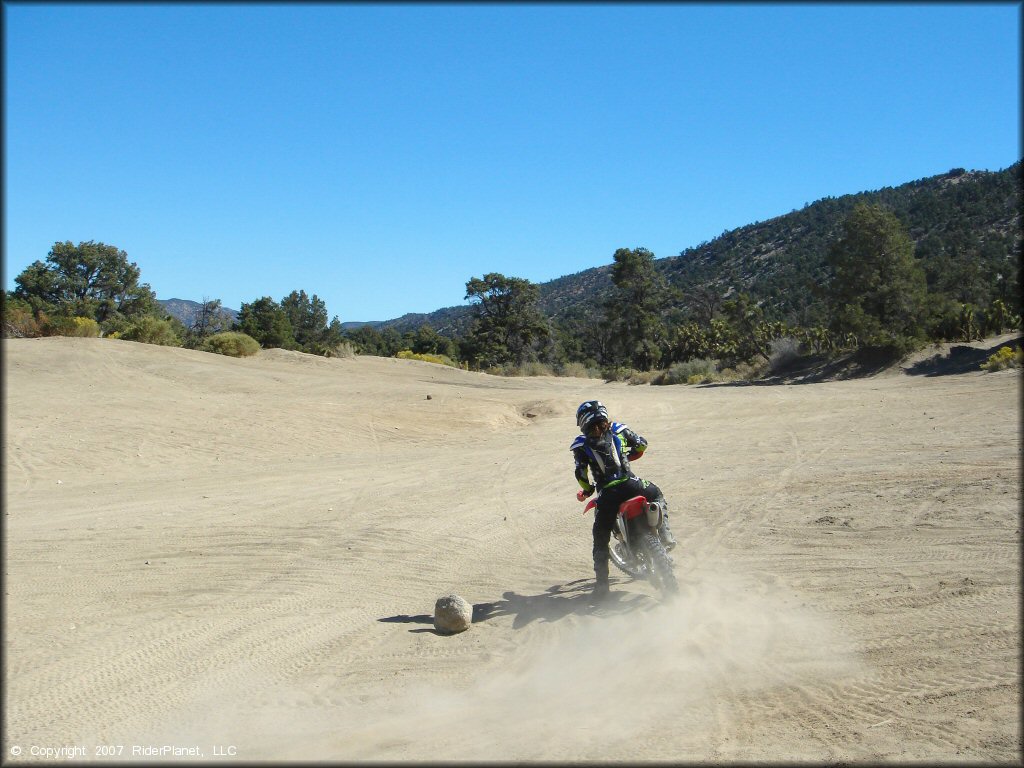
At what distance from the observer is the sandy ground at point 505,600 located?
4.55m

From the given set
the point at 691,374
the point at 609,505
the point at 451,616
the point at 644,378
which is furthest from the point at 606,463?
the point at 644,378

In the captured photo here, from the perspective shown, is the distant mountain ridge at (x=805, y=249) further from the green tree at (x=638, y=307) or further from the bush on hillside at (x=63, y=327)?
the bush on hillside at (x=63, y=327)

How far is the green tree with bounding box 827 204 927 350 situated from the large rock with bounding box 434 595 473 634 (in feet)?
84.5

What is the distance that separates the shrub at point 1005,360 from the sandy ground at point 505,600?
5.23 m

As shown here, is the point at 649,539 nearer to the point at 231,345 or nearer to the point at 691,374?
the point at 691,374

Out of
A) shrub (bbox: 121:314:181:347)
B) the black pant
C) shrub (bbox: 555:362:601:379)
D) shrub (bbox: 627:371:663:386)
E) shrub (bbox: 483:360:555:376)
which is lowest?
the black pant

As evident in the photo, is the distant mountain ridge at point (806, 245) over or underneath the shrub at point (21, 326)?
over

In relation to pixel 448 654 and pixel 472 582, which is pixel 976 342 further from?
pixel 448 654

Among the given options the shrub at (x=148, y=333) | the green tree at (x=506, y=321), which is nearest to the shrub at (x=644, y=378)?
the green tree at (x=506, y=321)

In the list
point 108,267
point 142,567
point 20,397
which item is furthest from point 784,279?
point 142,567

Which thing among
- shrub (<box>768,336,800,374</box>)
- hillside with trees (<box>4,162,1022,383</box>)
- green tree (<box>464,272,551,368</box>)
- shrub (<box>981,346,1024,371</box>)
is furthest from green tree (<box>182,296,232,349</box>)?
shrub (<box>981,346,1024,371</box>)

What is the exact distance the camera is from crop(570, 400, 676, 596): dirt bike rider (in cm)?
684

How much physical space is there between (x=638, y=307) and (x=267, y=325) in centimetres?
2393

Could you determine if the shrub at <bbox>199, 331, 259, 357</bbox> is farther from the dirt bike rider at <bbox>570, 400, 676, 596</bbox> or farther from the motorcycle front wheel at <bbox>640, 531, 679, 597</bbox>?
the motorcycle front wheel at <bbox>640, 531, 679, 597</bbox>
